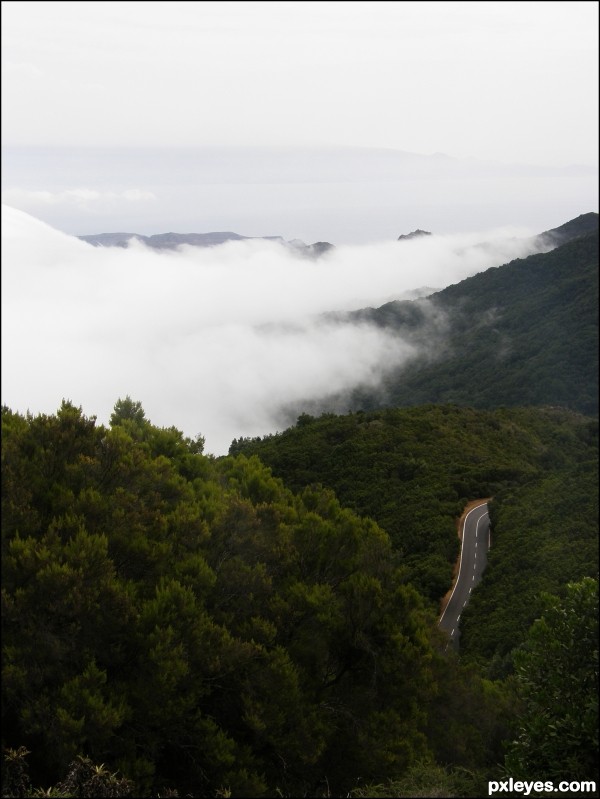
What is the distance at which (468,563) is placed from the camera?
2702 cm

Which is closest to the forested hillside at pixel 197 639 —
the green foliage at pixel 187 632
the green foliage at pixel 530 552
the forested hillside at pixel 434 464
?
the green foliage at pixel 187 632

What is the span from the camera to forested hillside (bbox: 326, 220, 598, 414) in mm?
16484

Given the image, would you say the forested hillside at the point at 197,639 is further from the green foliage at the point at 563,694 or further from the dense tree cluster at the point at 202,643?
the green foliage at the point at 563,694

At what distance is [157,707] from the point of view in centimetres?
699

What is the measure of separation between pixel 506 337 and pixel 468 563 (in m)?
20.0

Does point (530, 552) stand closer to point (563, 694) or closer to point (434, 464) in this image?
point (434, 464)

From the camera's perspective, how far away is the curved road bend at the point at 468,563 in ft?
76.8

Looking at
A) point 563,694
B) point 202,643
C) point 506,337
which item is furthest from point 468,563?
point 202,643

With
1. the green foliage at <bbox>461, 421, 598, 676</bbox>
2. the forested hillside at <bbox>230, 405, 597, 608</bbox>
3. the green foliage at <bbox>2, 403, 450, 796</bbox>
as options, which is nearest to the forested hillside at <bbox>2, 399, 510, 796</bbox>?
the green foliage at <bbox>2, 403, 450, 796</bbox>

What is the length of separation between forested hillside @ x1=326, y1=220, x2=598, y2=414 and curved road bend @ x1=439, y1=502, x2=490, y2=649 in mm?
6208

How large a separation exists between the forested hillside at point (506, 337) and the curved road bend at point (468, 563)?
6.21 meters

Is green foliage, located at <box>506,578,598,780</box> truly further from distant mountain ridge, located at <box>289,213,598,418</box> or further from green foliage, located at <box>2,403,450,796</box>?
distant mountain ridge, located at <box>289,213,598,418</box>

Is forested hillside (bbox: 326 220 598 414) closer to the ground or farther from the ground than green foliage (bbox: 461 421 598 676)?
farther from the ground

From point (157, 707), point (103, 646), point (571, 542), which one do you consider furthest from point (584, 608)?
point (571, 542)
